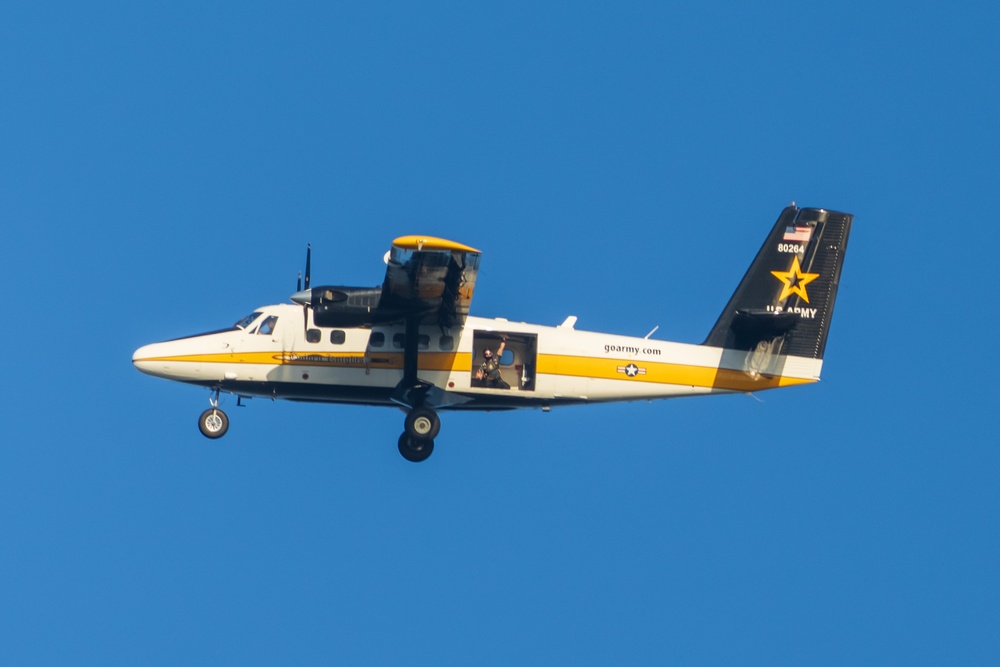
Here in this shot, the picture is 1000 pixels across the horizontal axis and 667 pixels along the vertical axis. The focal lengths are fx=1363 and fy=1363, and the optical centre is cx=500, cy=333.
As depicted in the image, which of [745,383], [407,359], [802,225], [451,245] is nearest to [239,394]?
[407,359]

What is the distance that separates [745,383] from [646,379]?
1.59 m

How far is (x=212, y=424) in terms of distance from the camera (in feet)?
68.8

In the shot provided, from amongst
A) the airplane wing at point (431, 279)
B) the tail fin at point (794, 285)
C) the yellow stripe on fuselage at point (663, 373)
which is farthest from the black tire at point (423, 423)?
the tail fin at point (794, 285)

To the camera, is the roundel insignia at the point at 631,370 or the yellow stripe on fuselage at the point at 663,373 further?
the roundel insignia at the point at 631,370

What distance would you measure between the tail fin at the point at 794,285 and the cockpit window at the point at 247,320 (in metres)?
7.11

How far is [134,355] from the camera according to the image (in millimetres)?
21156

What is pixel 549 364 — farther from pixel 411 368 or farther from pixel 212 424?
pixel 212 424

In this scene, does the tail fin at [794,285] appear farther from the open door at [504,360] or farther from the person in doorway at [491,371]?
the person in doorway at [491,371]

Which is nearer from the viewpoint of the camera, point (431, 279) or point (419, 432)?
point (431, 279)

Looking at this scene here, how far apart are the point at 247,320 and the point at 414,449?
331 cm

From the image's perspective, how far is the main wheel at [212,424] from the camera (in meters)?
21.0

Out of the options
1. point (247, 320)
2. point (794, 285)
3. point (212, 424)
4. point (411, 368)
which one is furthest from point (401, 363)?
point (794, 285)

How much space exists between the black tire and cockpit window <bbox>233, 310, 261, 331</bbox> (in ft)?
9.51

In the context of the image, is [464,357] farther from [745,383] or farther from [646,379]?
[745,383]
